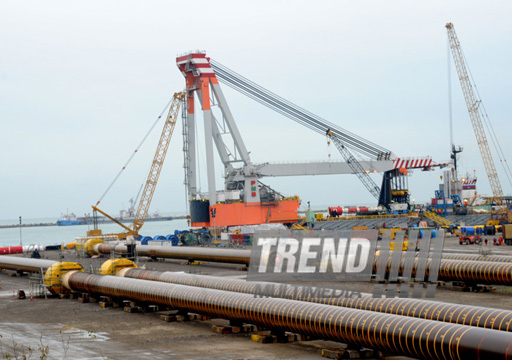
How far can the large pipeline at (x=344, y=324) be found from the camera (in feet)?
60.0

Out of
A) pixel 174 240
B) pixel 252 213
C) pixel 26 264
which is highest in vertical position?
pixel 252 213

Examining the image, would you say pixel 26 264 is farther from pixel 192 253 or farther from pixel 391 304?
pixel 391 304

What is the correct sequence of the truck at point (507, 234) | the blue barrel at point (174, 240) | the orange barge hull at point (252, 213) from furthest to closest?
the orange barge hull at point (252, 213), the blue barrel at point (174, 240), the truck at point (507, 234)

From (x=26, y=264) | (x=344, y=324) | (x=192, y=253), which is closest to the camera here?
(x=344, y=324)

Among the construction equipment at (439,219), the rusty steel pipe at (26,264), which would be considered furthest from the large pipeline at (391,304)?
the construction equipment at (439,219)

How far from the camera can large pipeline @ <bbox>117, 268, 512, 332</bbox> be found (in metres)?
21.7

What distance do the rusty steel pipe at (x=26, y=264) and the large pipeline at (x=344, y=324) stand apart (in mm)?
18865

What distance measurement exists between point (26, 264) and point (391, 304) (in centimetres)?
4086

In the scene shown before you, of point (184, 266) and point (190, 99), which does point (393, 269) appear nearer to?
point (184, 266)

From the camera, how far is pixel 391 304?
994 inches

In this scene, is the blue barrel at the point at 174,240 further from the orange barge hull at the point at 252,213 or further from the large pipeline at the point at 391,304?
the large pipeline at the point at 391,304

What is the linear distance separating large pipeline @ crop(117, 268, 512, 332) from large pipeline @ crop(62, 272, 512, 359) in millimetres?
2234

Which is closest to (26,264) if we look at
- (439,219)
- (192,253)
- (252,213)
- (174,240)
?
(192,253)

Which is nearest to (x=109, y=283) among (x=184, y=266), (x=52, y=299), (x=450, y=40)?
(x=52, y=299)
